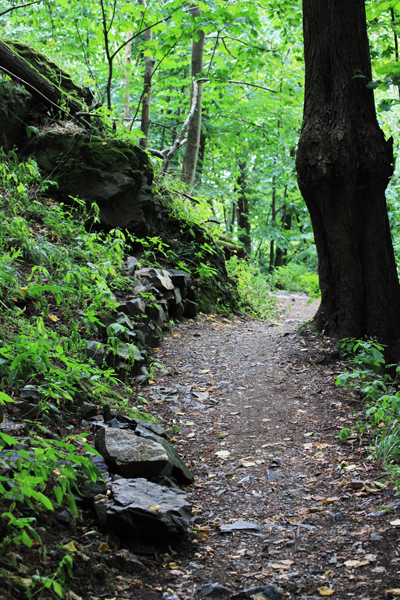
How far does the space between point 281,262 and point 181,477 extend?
64.4 ft

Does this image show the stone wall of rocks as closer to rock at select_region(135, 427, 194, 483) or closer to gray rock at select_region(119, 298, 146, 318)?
gray rock at select_region(119, 298, 146, 318)

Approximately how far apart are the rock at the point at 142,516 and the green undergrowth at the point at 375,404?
1.50 m

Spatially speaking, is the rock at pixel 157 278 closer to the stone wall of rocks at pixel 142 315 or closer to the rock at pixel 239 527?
the stone wall of rocks at pixel 142 315

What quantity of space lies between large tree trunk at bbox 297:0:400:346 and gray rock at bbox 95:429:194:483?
10.4ft

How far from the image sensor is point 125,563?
226cm

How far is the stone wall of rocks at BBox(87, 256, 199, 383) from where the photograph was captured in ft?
14.5

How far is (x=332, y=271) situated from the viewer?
5.54 meters

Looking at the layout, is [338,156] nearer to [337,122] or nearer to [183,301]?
[337,122]

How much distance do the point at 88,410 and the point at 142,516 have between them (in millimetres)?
1150

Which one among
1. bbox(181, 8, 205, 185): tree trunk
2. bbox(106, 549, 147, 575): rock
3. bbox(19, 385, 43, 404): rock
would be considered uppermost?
bbox(181, 8, 205, 185): tree trunk

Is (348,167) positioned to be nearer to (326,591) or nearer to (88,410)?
(88,410)

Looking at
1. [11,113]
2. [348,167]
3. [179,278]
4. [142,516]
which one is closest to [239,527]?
[142,516]

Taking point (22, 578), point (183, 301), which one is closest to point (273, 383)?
point (183, 301)

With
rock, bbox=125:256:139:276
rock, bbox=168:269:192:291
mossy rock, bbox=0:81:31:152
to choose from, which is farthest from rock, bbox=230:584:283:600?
mossy rock, bbox=0:81:31:152
